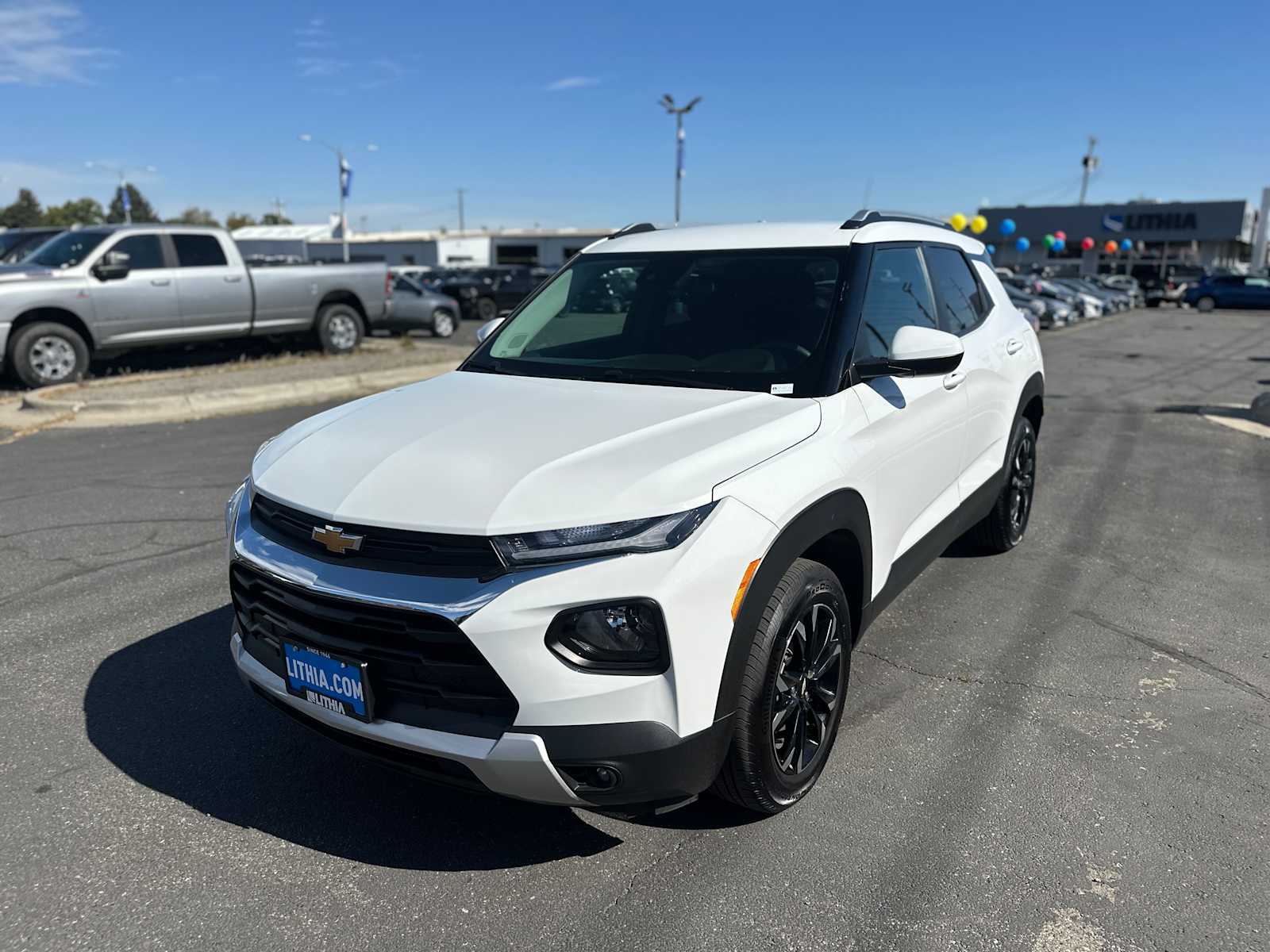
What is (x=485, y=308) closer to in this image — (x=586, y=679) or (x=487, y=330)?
(x=487, y=330)

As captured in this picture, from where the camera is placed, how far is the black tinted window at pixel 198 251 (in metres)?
12.3

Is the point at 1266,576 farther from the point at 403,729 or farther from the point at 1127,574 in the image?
the point at 403,729

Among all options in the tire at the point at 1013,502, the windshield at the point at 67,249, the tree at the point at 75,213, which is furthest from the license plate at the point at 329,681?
the tree at the point at 75,213

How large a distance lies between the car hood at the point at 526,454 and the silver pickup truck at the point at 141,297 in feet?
31.3

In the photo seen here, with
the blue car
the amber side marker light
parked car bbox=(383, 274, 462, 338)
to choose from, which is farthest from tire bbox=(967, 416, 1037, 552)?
the blue car

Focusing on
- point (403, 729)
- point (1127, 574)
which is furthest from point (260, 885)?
point (1127, 574)

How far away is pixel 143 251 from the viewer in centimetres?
1197

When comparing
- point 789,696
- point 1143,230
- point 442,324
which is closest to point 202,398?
point 789,696

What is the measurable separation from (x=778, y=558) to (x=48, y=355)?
1131 centimetres

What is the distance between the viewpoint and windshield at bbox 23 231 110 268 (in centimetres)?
1152

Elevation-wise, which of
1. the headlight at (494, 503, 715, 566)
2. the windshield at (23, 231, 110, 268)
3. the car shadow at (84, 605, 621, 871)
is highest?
the windshield at (23, 231, 110, 268)

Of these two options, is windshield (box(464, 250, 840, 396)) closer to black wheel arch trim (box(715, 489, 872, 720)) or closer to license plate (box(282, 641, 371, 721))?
black wheel arch trim (box(715, 489, 872, 720))

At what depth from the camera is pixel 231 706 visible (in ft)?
12.2

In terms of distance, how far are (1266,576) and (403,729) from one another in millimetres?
5198
